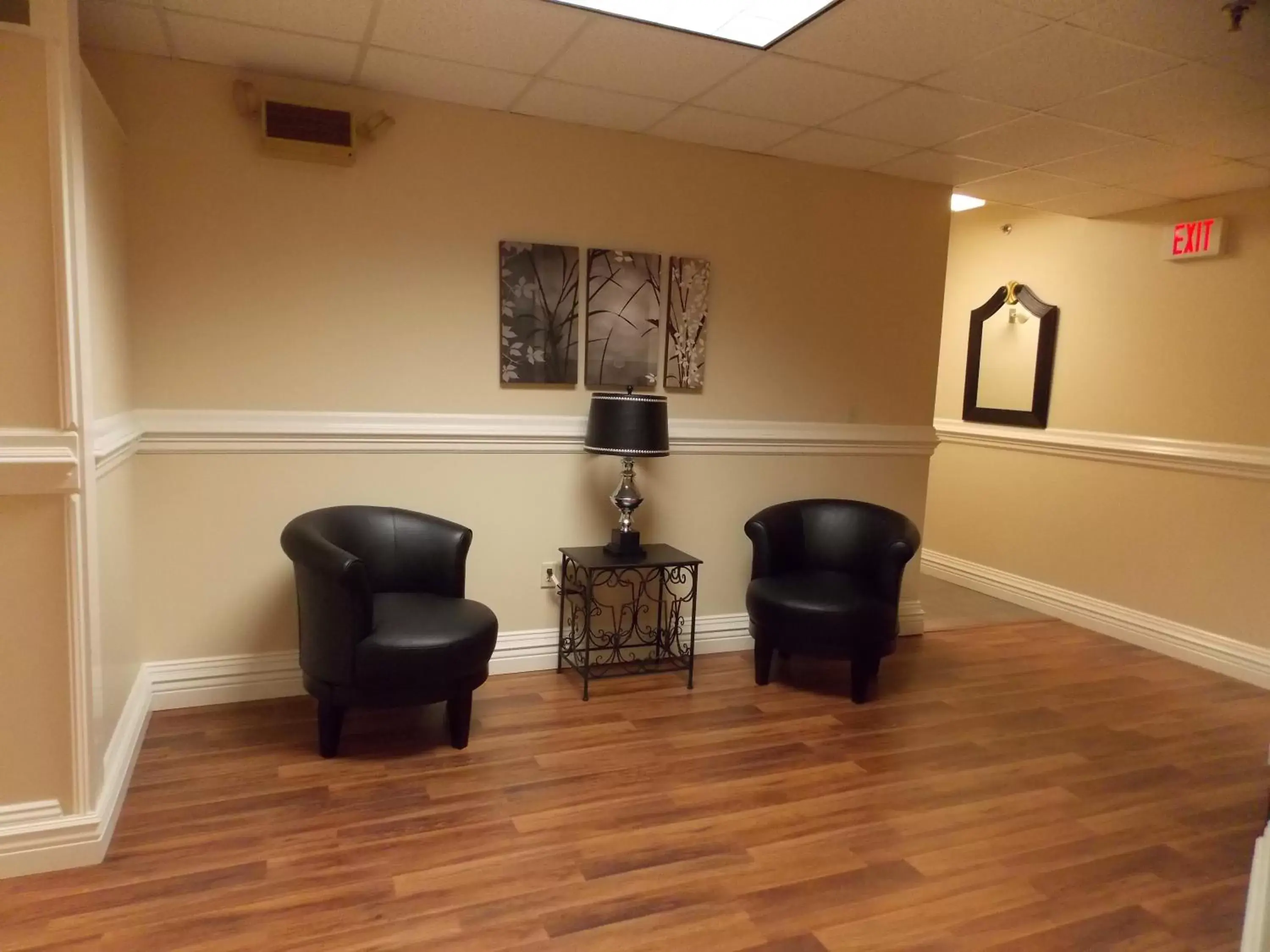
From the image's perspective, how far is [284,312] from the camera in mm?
3230

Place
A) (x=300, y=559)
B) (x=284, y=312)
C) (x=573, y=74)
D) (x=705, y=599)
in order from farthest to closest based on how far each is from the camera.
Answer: (x=705, y=599) < (x=284, y=312) < (x=573, y=74) < (x=300, y=559)

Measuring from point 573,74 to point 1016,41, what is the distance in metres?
1.50

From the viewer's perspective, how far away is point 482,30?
8.63ft

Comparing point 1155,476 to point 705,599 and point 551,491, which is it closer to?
point 705,599

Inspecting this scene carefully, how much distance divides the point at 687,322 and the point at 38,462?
264cm

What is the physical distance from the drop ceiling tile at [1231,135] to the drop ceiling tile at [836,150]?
1.11 meters

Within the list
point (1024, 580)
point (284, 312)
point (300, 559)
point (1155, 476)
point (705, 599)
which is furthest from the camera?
point (1024, 580)

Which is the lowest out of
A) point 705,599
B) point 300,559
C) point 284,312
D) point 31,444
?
point 705,599

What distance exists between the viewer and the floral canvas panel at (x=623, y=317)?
369cm

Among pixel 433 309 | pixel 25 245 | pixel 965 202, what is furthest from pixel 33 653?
pixel 965 202

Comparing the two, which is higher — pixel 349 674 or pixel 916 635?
pixel 349 674

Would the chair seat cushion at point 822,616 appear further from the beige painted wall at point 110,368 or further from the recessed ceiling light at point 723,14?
the beige painted wall at point 110,368

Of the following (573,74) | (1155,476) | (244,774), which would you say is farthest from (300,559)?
(1155,476)

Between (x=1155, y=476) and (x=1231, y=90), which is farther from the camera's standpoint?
(x=1155, y=476)
